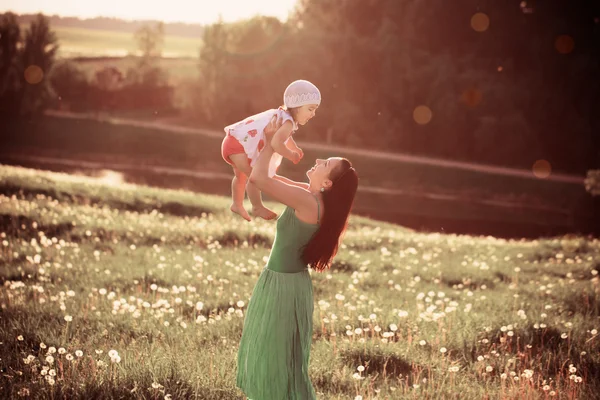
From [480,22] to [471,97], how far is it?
859 cm

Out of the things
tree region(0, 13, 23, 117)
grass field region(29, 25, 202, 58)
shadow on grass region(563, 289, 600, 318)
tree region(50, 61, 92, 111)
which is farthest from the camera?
grass field region(29, 25, 202, 58)

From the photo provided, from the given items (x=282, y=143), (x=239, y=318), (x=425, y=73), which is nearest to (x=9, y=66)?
(x=425, y=73)

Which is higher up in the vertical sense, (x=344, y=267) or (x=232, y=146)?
(x=232, y=146)

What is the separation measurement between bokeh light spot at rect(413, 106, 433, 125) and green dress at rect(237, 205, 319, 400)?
4707 centimetres

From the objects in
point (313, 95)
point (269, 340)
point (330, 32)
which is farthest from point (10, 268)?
point (330, 32)

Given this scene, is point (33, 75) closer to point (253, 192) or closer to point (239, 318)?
point (239, 318)

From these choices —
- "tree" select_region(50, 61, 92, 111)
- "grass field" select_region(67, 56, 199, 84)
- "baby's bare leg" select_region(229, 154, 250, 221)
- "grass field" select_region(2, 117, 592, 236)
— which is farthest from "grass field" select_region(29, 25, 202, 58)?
"baby's bare leg" select_region(229, 154, 250, 221)

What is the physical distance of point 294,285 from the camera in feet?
16.7

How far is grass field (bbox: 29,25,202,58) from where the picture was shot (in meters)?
99.1

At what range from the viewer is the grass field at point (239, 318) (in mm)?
6110

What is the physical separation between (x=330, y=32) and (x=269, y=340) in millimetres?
52525

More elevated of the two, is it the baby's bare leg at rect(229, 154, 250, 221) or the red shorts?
the red shorts

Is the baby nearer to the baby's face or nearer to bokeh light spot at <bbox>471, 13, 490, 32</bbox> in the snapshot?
the baby's face

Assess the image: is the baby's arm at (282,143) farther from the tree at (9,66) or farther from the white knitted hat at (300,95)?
the tree at (9,66)
